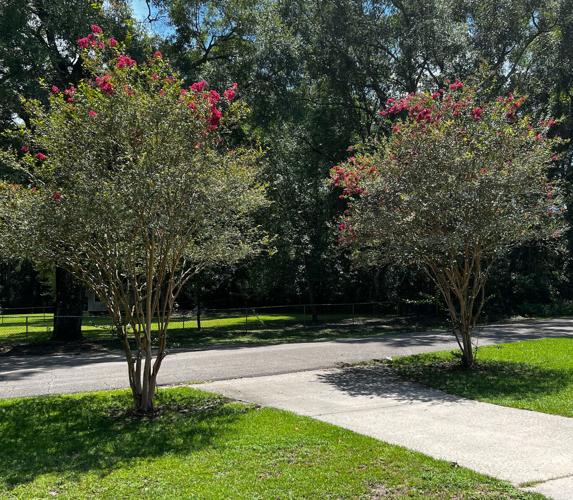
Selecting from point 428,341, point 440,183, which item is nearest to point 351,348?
point 428,341

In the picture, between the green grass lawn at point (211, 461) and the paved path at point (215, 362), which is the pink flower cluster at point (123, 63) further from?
the paved path at point (215, 362)

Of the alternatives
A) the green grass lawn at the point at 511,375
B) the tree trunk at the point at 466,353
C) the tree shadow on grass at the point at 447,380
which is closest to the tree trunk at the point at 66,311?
the tree shadow on grass at the point at 447,380

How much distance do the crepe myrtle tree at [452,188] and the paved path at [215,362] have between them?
10.8 feet

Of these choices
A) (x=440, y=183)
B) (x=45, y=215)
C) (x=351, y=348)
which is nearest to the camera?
(x=45, y=215)

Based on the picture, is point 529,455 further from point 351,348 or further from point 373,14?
point 373,14

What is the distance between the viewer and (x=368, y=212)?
10.6 m

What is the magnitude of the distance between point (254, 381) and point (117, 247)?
14.2 ft

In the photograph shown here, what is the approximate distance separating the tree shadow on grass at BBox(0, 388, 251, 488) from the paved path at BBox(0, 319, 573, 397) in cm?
181

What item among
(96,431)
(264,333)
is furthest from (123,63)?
(264,333)

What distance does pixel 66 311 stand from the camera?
765 inches

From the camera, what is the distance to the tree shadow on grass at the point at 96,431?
5812 millimetres

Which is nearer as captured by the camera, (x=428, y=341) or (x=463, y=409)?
(x=463, y=409)

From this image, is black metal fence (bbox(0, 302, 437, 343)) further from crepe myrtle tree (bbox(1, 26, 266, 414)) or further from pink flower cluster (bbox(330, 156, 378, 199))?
crepe myrtle tree (bbox(1, 26, 266, 414))

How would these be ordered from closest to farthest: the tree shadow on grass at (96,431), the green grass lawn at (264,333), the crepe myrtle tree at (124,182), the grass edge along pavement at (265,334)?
the tree shadow on grass at (96,431)
the crepe myrtle tree at (124,182)
the grass edge along pavement at (265,334)
the green grass lawn at (264,333)
